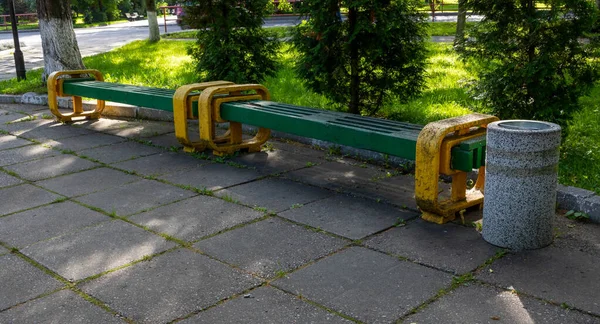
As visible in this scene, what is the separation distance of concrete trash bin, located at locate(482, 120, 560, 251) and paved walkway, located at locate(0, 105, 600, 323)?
12cm

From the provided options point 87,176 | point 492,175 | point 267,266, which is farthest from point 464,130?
point 87,176

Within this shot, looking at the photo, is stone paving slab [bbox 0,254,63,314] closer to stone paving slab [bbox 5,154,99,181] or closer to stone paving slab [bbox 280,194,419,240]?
stone paving slab [bbox 280,194,419,240]

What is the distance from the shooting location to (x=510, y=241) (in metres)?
4.27

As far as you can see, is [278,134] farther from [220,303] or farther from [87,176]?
[220,303]

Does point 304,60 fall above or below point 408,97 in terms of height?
above

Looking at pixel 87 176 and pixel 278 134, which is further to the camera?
pixel 278 134

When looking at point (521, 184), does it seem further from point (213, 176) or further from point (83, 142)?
point (83, 142)

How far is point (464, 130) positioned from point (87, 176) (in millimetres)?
3574

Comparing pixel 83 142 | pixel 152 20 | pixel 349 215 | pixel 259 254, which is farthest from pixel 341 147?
pixel 152 20

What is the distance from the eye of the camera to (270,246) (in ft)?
14.5

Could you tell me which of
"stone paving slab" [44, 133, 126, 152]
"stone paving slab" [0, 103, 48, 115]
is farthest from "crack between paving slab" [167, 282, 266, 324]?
"stone paving slab" [0, 103, 48, 115]

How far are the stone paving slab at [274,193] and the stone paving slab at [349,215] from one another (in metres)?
0.14

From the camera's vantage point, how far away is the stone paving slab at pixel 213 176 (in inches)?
235

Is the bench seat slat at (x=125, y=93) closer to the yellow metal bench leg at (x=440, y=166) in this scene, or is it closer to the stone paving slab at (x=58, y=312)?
the yellow metal bench leg at (x=440, y=166)
